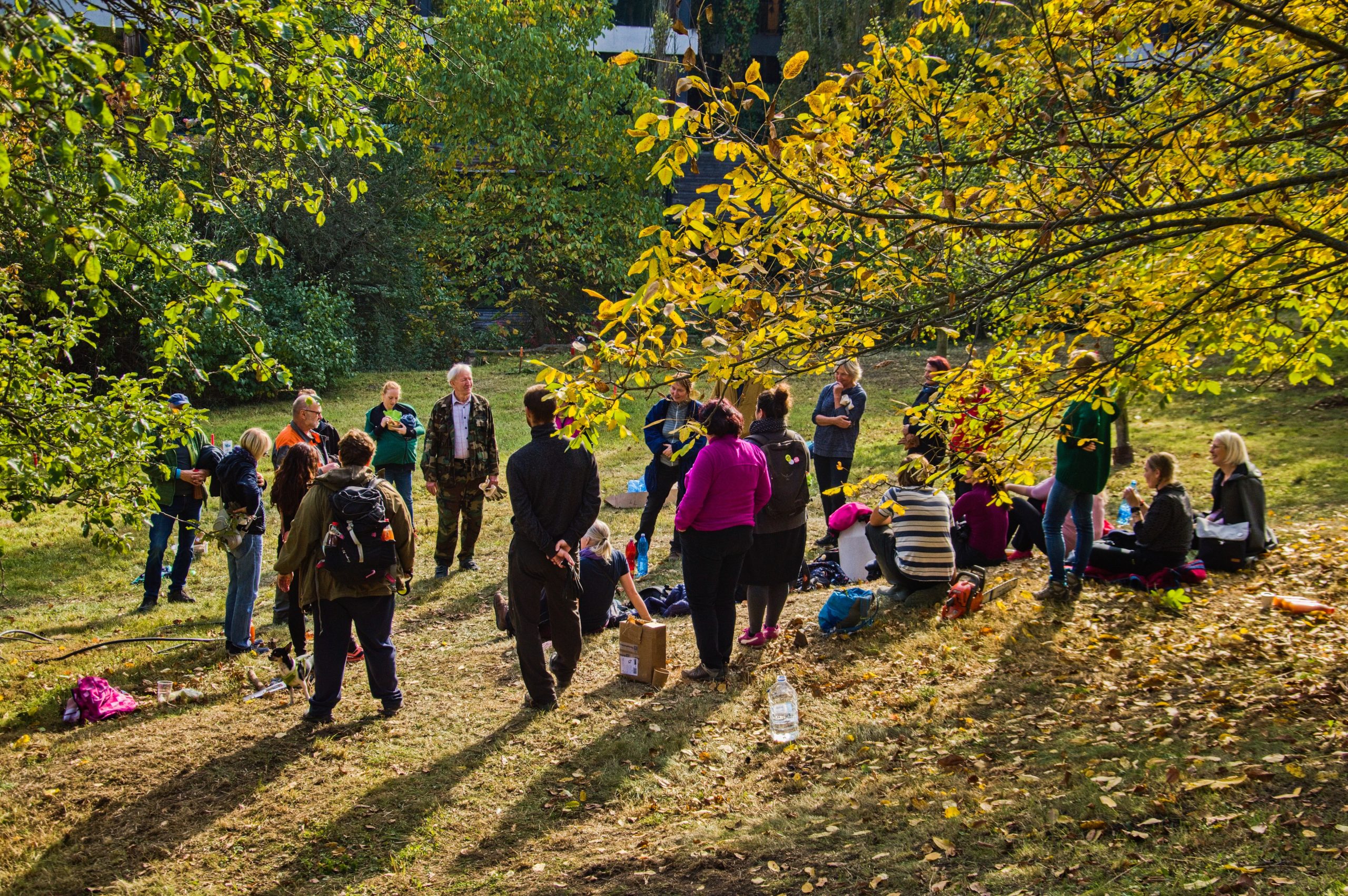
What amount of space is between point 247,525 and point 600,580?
2.65 meters

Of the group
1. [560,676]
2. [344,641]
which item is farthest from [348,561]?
[560,676]

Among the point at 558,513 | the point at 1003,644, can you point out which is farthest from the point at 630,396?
the point at 1003,644

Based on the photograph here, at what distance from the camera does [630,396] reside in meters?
4.75

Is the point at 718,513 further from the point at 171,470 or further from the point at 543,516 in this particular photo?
the point at 171,470

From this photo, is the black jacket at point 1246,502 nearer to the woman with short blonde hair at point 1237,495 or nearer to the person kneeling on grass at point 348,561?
the woman with short blonde hair at point 1237,495

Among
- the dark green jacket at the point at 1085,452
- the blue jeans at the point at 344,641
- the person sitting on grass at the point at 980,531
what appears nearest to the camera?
the blue jeans at the point at 344,641

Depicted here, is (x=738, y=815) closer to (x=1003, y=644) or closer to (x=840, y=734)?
(x=840, y=734)

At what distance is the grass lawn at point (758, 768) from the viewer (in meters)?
4.58

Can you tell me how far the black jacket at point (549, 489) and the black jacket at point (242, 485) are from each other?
2581mm

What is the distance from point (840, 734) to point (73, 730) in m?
4.99

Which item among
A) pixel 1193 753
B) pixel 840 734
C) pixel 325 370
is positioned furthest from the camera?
pixel 325 370

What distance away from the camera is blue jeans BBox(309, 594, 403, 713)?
632cm

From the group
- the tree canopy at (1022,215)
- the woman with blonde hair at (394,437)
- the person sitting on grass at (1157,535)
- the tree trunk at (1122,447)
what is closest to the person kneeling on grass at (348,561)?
the tree canopy at (1022,215)

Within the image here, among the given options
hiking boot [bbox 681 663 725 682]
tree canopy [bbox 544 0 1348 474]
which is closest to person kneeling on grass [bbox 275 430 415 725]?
tree canopy [bbox 544 0 1348 474]
